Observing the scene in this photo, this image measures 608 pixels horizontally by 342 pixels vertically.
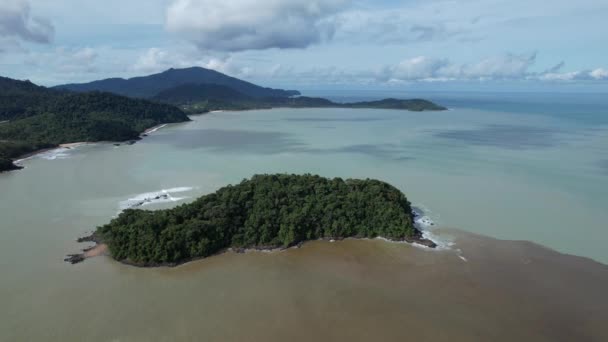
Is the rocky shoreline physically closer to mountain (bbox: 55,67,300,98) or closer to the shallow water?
the shallow water

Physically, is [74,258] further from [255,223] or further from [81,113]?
[81,113]

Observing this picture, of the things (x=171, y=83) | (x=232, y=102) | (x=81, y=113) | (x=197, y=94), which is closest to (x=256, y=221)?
(x=81, y=113)

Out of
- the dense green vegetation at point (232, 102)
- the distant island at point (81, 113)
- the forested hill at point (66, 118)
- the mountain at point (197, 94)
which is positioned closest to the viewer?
the forested hill at point (66, 118)

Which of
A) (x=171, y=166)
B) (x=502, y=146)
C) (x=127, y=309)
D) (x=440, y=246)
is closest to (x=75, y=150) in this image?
(x=171, y=166)

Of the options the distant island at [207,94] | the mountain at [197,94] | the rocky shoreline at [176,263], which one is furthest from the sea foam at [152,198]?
the mountain at [197,94]

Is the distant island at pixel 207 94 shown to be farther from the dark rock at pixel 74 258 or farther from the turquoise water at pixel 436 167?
the dark rock at pixel 74 258

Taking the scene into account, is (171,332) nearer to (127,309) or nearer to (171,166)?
(127,309)
